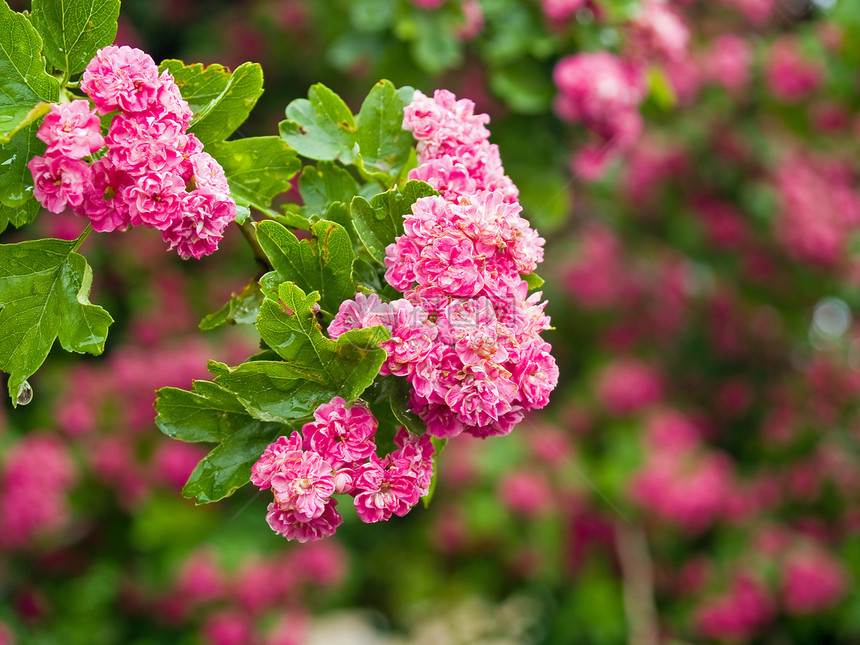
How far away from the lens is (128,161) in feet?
2.58

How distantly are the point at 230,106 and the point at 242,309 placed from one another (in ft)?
0.70

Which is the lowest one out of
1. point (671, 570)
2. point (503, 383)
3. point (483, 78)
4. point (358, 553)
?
point (358, 553)

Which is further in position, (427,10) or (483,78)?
(483,78)

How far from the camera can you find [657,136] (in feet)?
12.1

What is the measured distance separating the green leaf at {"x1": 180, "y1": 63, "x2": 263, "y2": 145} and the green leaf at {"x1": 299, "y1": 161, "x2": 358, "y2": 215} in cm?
10

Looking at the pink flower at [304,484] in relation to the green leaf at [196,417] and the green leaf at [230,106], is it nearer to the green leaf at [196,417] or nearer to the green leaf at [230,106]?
the green leaf at [196,417]

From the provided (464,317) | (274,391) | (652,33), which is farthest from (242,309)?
(652,33)

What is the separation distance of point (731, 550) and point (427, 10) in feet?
8.21

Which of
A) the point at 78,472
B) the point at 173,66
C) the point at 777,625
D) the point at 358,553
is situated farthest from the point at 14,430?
the point at 777,625

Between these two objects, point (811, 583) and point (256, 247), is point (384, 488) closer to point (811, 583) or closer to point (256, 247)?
point (256, 247)

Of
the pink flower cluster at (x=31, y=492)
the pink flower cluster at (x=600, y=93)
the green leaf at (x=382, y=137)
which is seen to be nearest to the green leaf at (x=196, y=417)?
the green leaf at (x=382, y=137)

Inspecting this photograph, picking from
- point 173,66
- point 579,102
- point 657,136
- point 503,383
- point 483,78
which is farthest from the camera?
point 657,136

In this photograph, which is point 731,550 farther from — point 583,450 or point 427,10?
point 427,10

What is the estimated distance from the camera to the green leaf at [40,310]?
0.83 metres
